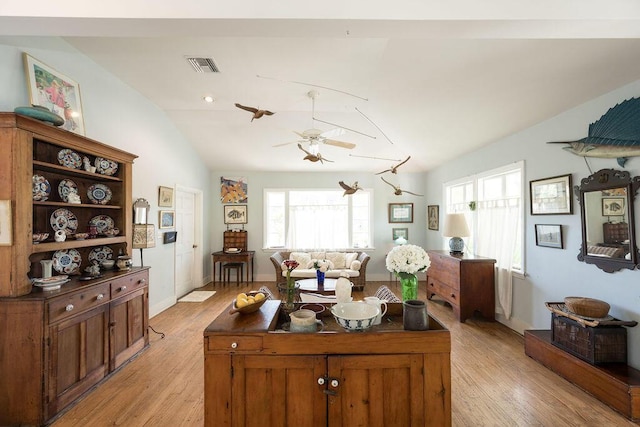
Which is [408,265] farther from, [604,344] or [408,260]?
[604,344]

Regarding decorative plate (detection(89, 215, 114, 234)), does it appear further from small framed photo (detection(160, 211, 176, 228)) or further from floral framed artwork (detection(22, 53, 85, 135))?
small framed photo (detection(160, 211, 176, 228))

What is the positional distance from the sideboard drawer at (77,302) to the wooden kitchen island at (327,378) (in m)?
1.45

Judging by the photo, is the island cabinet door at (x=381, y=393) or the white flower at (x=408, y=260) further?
the white flower at (x=408, y=260)

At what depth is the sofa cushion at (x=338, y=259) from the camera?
20.0 feet

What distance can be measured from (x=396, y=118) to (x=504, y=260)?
8.30 ft

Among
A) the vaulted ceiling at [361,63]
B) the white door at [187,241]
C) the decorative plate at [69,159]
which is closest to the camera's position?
the vaulted ceiling at [361,63]

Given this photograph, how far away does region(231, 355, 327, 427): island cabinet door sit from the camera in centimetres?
151

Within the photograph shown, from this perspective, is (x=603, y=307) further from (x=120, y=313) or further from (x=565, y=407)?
(x=120, y=313)

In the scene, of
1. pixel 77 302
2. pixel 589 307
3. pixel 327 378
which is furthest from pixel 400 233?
pixel 77 302

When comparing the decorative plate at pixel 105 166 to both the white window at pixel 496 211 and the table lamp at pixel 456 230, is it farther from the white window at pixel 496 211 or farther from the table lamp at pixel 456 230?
the white window at pixel 496 211

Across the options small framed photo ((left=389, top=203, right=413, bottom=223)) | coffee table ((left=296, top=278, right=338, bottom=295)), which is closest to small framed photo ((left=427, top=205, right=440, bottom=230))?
small framed photo ((left=389, top=203, right=413, bottom=223))

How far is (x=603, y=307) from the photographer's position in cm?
238

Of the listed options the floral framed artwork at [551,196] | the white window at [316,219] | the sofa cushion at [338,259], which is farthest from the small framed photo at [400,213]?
the floral framed artwork at [551,196]

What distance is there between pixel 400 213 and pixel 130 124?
5.52 meters
